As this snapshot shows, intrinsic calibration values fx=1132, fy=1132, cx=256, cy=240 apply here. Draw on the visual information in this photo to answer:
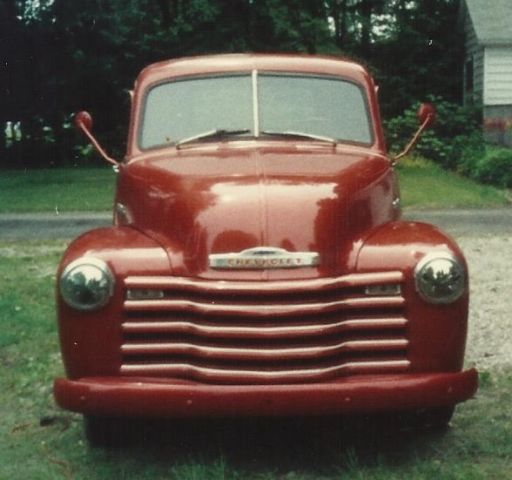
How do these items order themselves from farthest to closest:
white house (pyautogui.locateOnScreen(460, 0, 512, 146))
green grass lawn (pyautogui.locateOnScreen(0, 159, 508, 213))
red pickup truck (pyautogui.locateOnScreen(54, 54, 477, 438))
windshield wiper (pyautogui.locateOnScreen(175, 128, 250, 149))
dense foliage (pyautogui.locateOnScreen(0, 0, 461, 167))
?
dense foliage (pyautogui.locateOnScreen(0, 0, 461, 167)) < white house (pyautogui.locateOnScreen(460, 0, 512, 146)) < green grass lawn (pyautogui.locateOnScreen(0, 159, 508, 213)) < windshield wiper (pyautogui.locateOnScreen(175, 128, 250, 149)) < red pickup truck (pyautogui.locateOnScreen(54, 54, 477, 438))

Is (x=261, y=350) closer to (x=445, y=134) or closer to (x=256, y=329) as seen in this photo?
(x=256, y=329)

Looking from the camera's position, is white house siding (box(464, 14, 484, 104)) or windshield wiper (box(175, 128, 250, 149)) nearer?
windshield wiper (box(175, 128, 250, 149))

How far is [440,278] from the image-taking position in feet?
16.1

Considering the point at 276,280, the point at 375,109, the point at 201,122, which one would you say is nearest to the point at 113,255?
the point at 276,280

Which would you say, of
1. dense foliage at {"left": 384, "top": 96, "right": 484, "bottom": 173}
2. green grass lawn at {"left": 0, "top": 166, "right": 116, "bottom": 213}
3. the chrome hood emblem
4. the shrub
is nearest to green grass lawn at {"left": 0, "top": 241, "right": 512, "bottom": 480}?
the chrome hood emblem

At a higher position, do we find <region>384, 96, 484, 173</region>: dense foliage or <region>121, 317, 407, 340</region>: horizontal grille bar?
<region>121, 317, 407, 340</region>: horizontal grille bar

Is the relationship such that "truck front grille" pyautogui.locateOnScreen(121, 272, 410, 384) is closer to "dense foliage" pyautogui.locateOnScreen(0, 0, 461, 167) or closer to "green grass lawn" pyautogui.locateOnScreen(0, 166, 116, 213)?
"green grass lawn" pyautogui.locateOnScreen(0, 166, 116, 213)

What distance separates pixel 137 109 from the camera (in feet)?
21.8

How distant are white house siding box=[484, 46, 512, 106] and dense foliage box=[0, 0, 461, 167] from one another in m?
3.95

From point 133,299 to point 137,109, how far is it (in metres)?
2.05

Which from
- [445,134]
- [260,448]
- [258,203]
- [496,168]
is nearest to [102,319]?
[258,203]

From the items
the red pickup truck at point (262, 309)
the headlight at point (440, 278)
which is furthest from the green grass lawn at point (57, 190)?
the headlight at point (440, 278)

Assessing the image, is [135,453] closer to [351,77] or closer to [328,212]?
[328,212]

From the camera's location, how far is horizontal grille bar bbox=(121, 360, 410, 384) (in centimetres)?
476
